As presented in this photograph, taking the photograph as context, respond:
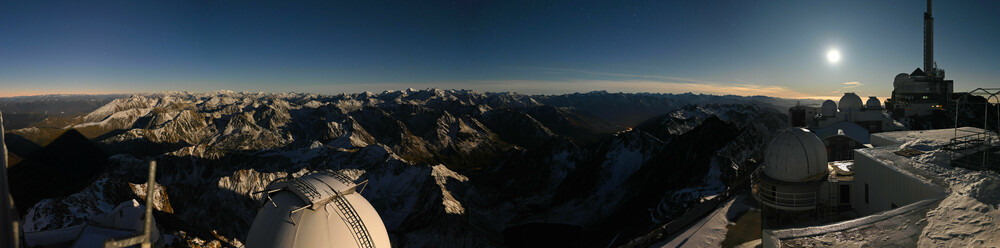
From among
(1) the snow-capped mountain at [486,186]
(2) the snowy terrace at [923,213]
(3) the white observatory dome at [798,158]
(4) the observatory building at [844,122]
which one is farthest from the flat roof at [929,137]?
(4) the observatory building at [844,122]

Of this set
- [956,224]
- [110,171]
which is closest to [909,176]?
[956,224]

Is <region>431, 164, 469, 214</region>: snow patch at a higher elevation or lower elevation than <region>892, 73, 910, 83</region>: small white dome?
lower

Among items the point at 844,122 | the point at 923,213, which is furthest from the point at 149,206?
the point at 844,122

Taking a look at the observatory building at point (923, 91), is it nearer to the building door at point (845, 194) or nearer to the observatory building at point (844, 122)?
the observatory building at point (844, 122)

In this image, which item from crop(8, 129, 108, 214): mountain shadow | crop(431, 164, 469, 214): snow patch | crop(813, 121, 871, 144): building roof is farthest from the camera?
crop(8, 129, 108, 214): mountain shadow

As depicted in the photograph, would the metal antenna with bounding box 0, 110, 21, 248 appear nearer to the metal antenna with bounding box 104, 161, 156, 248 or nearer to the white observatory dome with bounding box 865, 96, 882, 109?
the metal antenna with bounding box 104, 161, 156, 248

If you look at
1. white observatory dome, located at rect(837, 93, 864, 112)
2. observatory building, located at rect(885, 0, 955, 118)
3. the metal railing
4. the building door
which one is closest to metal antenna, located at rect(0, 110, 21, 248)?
the metal railing
